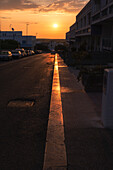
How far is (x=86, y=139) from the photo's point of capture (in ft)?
14.3

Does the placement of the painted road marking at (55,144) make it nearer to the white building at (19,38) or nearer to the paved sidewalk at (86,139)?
the paved sidewalk at (86,139)

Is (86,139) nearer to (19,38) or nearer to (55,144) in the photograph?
(55,144)

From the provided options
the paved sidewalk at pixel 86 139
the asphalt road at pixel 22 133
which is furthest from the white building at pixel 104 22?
the paved sidewalk at pixel 86 139

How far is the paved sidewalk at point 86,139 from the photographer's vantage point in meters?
3.48

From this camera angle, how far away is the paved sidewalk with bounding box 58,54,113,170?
3479 millimetres

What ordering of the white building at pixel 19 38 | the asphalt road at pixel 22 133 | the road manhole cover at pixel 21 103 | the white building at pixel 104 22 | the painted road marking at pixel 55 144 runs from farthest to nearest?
the white building at pixel 19 38 < the white building at pixel 104 22 < the road manhole cover at pixel 21 103 < the asphalt road at pixel 22 133 < the painted road marking at pixel 55 144

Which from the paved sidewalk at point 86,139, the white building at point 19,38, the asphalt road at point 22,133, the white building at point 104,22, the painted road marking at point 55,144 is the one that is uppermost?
the white building at point 19,38

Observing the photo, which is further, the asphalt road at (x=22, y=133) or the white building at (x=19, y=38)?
the white building at (x=19, y=38)

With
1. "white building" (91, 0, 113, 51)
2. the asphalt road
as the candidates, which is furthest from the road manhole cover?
"white building" (91, 0, 113, 51)

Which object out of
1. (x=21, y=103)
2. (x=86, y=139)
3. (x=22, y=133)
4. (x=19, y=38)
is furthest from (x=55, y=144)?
(x=19, y=38)

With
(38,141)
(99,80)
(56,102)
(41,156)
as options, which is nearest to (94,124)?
(38,141)

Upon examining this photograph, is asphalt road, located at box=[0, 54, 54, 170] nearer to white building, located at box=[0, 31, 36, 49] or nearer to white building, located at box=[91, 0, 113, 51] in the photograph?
white building, located at box=[91, 0, 113, 51]

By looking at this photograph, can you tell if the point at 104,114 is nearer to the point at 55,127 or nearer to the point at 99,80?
the point at 55,127

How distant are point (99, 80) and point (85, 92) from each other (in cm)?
77
